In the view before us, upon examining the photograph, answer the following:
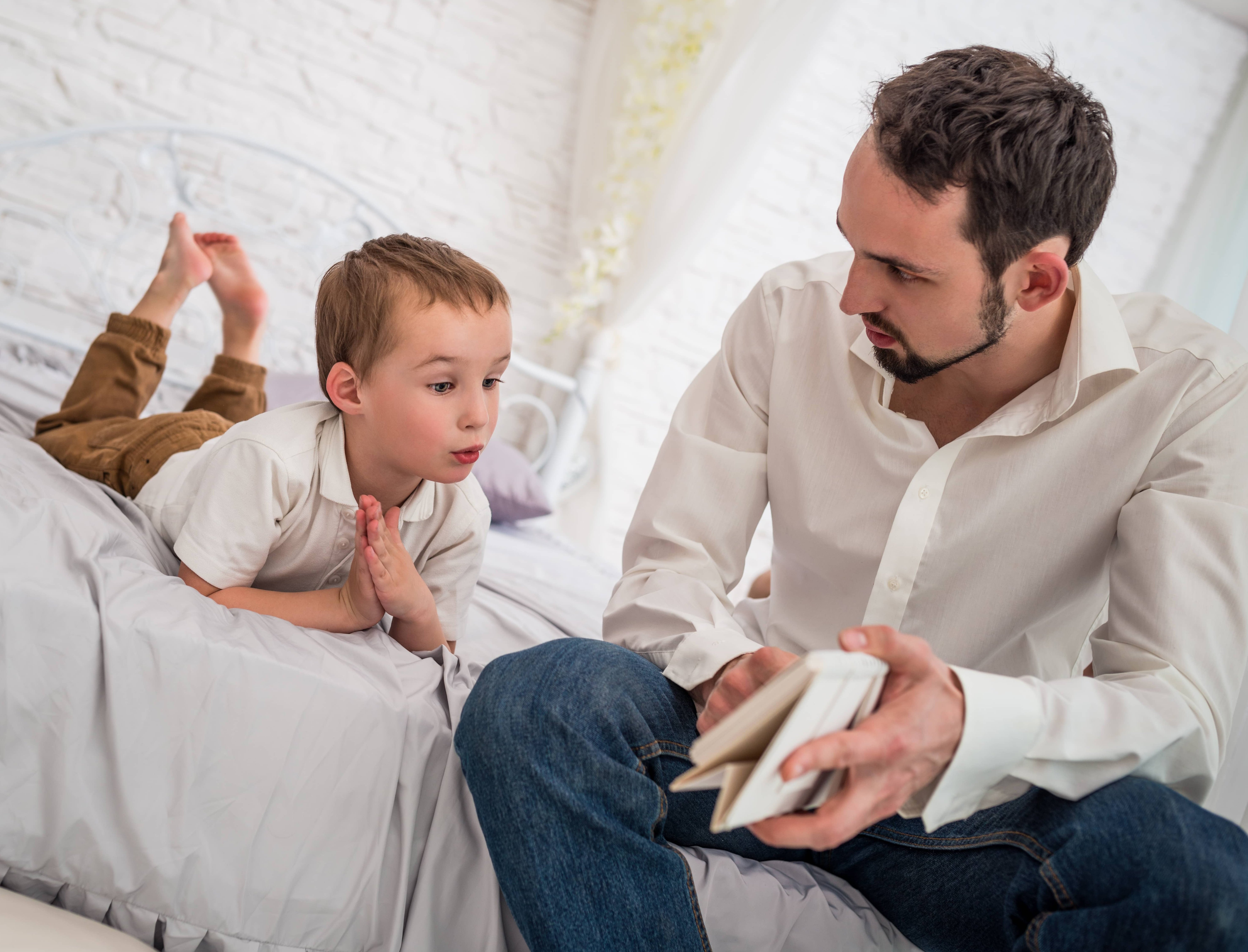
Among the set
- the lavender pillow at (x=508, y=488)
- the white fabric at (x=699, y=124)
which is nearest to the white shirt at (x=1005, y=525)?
the lavender pillow at (x=508, y=488)

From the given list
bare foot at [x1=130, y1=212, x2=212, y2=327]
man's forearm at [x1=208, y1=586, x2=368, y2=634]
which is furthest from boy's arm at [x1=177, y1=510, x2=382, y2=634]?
bare foot at [x1=130, y1=212, x2=212, y2=327]

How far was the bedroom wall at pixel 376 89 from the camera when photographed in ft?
8.92

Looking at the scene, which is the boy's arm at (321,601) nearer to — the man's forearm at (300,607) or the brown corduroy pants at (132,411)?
the man's forearm at (300,607)

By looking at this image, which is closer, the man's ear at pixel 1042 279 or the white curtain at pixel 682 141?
the man's ear at pixel 1042 279

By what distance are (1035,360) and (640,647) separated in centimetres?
64

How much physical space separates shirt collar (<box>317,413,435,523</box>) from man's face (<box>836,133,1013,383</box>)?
25.5 inches

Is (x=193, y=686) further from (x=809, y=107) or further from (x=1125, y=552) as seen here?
(x=809, y=107)

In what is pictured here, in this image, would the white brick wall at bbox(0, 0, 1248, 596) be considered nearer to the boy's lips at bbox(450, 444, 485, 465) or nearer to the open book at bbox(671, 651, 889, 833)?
the boy's lips at bbox(450, 444, 485, 465)

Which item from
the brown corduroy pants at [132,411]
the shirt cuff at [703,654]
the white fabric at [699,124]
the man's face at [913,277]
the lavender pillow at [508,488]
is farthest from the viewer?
the white fabric at [699,124]

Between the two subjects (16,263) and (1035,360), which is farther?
(16,263)

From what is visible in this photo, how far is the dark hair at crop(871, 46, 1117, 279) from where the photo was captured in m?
1.06

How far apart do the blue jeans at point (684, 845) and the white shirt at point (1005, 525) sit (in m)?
0.06

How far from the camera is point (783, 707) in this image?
2.15ft

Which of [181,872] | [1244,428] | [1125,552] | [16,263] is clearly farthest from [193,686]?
[16,263]
